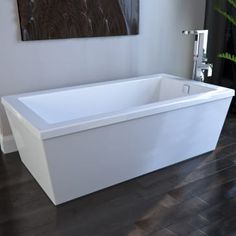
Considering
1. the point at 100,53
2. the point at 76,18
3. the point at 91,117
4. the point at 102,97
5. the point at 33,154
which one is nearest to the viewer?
the point at 91,117

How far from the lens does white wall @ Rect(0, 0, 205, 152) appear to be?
8.13 ft

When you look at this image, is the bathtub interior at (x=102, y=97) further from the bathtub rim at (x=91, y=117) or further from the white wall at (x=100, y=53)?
the white wall at (x=100, y=53)

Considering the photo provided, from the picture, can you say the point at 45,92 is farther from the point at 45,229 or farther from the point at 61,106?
the point at 45,229

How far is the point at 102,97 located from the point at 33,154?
37.8 inches

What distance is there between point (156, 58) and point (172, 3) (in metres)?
0.60

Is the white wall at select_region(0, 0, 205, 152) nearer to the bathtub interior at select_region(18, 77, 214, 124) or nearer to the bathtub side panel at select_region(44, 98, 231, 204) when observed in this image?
the bathtub interior at select_region(18, 77, 214, 124)

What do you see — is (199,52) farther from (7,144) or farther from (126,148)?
(7,144)

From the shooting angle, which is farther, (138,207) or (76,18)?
(76,18)

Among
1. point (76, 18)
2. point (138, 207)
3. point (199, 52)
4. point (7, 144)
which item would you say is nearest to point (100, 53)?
point (76, 18)

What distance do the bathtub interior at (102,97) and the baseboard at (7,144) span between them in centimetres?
48

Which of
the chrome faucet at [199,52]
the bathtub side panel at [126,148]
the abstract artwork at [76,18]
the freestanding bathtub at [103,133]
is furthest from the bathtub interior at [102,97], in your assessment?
the abstract artwork at [76,18]

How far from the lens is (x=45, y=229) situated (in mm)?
1711

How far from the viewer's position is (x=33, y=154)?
199 centimetres

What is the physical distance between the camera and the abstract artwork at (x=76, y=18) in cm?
244
